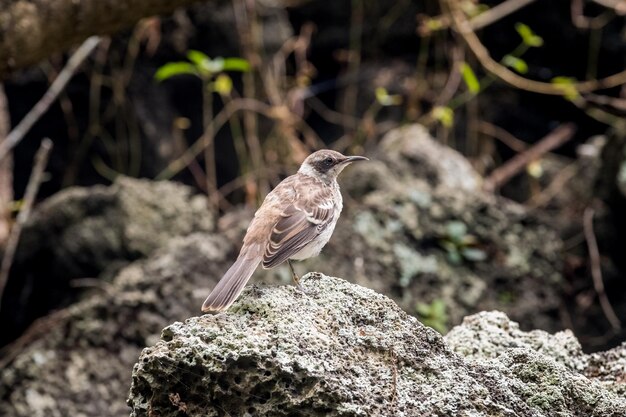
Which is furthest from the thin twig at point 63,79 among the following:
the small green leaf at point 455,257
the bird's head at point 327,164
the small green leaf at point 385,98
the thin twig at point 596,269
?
the thin twig at point 596,269

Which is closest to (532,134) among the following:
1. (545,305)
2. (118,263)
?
(545,305)

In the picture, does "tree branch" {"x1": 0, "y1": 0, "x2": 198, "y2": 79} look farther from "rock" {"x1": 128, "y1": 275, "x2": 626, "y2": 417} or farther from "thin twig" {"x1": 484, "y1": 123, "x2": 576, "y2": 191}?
"thin twig" {"x1": 484, "y1": 123, "x2": 576, "y2": 191}

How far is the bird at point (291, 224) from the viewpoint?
15.4 feet

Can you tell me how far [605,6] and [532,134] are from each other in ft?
5.30

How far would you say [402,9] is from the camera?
10250 mm

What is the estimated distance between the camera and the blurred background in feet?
21.8

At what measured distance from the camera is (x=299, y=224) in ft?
16.4

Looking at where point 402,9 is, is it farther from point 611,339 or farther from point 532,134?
point 611,339

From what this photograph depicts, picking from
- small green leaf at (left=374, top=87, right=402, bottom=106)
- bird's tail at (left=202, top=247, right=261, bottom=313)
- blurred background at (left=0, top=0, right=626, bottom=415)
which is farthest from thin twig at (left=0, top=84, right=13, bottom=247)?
bird's tail at (left=202, top=247, right=261, bottom=313)

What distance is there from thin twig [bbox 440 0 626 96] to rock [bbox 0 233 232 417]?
3838mm

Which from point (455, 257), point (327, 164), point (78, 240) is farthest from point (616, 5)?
point (78, 240)

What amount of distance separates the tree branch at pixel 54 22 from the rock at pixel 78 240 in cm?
136

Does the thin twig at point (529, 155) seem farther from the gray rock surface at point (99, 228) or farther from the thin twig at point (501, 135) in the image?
the gray rock surface at point (99, 228)

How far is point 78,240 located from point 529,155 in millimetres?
4965
